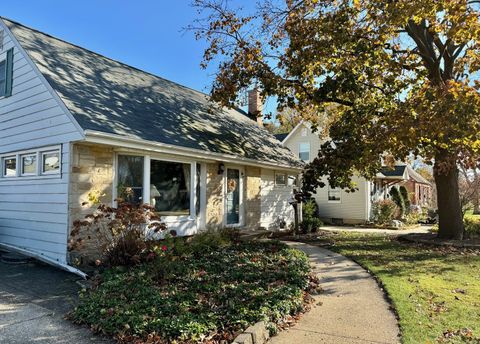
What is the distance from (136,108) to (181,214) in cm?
318

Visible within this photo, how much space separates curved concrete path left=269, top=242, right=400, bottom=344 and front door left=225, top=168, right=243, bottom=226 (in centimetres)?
536

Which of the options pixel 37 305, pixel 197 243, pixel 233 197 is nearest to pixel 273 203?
pixel 233 197

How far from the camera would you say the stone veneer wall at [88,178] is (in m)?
7.99

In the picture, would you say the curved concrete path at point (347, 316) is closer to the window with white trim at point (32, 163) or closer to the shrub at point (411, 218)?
the window with white trim at point (32, 163)

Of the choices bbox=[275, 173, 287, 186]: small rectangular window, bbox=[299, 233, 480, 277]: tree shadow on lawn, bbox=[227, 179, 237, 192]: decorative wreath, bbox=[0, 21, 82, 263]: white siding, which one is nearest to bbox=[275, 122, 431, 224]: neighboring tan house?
bbox=[275, 173, 287, 186]: small rectangular window

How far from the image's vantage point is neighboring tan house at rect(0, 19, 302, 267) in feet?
26.7

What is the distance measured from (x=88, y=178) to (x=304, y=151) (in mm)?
17113

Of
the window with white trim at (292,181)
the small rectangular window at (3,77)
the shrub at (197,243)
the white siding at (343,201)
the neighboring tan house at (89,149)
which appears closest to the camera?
the neighboring tan house at (89,149)

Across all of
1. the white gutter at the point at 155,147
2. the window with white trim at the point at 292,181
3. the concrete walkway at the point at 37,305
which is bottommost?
the concrete walkway at the point at 37,305

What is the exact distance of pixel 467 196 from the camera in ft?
65.6

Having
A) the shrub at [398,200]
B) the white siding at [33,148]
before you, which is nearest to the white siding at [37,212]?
the white siding at [33,148]

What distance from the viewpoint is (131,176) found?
362 inches

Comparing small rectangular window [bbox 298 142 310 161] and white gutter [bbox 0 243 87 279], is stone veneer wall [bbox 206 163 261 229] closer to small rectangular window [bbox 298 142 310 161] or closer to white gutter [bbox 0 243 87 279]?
white gutter [bbox 0 243 87 279]

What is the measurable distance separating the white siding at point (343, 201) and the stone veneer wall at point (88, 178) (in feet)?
52.2
